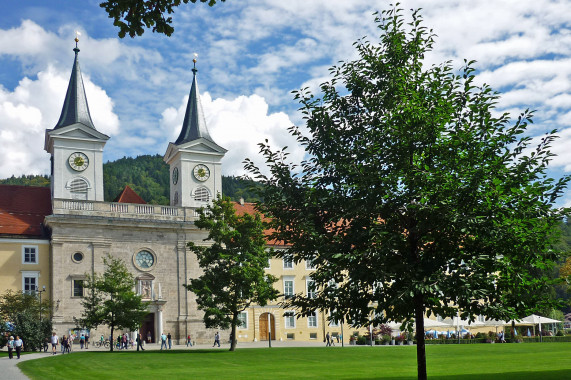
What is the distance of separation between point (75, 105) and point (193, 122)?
1192cm

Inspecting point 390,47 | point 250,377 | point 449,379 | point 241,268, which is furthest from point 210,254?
point 390,47

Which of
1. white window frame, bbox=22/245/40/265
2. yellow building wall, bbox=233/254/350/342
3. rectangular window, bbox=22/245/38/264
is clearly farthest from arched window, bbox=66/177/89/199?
yellow building wall, bbox=233/254/350/342

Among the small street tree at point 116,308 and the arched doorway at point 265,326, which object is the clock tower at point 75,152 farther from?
the arched doorway at point 265,326

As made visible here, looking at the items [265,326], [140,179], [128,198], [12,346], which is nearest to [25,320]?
[12,346]

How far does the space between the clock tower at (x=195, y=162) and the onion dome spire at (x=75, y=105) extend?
9.27m

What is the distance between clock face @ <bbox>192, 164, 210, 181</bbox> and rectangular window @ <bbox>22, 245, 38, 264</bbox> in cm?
1703

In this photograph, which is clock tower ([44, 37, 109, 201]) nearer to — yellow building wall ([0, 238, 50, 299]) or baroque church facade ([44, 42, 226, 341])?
baroque church facade ([44, 42, 226, 341])

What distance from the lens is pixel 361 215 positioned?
1481 cm

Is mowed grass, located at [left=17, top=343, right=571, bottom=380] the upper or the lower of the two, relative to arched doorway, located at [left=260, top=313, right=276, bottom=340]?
upper

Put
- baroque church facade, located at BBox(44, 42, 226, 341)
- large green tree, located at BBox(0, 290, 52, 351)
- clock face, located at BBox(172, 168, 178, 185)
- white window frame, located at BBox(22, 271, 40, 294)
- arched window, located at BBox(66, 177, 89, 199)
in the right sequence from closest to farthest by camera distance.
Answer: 1. large green tree, located at BBox(0, 290, 52, 351)
2. white window frame, located at BBox(22, 271, 40, 294)
3. baroque church facade, located at BBox(44, 42, 226, 341)
4. arched window, located at BBox(66, 177, 89, 199)
5. clock face, located at BBox(172, 168, 178, 185)

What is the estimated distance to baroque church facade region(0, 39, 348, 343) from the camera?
54000 millimetres

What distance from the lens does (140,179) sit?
5059 inches

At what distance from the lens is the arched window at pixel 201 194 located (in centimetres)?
6381

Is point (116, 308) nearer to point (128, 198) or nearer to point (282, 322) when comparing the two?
point (128, 198)
